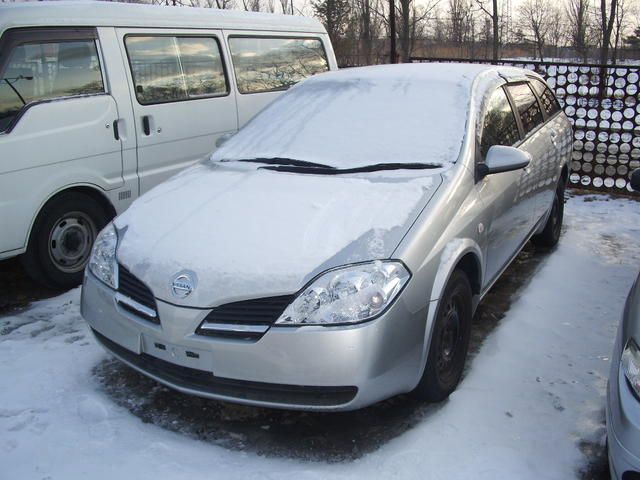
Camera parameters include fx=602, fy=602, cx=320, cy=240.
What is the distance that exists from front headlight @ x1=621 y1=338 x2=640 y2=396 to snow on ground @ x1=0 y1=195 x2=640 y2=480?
1.88ft

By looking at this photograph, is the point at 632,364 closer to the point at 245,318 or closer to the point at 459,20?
the point at 245,318

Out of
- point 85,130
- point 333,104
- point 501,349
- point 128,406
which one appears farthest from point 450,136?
point 85,130

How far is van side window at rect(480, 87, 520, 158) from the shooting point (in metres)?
3.47

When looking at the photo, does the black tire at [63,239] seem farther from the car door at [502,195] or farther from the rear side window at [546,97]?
the rear side window at [546,97]

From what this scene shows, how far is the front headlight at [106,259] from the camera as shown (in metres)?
2.77

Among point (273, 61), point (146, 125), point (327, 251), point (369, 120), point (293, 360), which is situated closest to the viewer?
point (293, 360)

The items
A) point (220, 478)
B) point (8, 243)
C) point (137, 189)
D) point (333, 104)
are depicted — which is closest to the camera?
point (220, 478)

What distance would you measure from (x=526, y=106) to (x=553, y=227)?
1.34 m

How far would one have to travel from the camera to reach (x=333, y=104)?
377 cm

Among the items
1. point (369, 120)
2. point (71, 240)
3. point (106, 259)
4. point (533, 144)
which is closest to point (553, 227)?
point (533, 144)

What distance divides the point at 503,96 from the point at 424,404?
7.10ft

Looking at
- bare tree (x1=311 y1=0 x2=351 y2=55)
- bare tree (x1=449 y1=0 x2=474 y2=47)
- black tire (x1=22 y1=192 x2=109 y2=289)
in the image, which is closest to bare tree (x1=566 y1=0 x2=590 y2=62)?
bare tree (x1=449 y1=0 x2=474 y2=47)

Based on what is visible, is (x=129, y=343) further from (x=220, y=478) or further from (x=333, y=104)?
(x=333, y=104)

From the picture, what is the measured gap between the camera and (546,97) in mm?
5047
